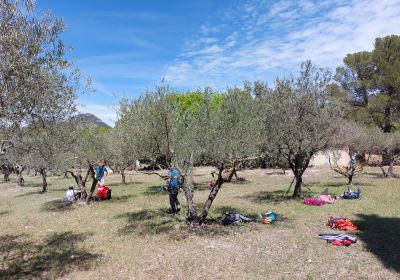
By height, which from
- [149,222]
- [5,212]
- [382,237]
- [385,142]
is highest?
[385,142]

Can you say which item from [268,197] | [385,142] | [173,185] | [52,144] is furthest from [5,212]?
[385,142]

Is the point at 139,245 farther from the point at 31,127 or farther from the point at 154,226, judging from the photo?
the point at 31,127

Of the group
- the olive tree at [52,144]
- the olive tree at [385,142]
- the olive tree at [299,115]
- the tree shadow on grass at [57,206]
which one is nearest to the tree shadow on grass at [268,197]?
the olive tree at [299,115]

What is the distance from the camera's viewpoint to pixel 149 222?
16859 mm

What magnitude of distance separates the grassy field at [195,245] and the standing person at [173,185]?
0.85m

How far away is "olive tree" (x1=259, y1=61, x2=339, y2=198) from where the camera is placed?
18484mm

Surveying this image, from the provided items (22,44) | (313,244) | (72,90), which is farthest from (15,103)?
(313,244)

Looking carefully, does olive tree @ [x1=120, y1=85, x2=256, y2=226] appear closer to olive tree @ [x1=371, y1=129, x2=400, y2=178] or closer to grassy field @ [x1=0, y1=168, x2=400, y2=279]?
grassy field @ [x1=0, y1=168, x2=400, y2=279]

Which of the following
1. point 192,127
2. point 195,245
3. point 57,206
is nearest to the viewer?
point 195,245

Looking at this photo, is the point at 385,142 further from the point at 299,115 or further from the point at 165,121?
the point at 165,121

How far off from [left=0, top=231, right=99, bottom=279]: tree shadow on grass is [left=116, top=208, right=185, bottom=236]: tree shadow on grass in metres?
2.31

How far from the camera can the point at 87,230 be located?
52.4 feet

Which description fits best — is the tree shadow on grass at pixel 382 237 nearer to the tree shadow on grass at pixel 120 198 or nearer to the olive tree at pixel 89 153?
the tree shadow on grass at pixel 120 198

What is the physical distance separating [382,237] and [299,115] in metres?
7.65
